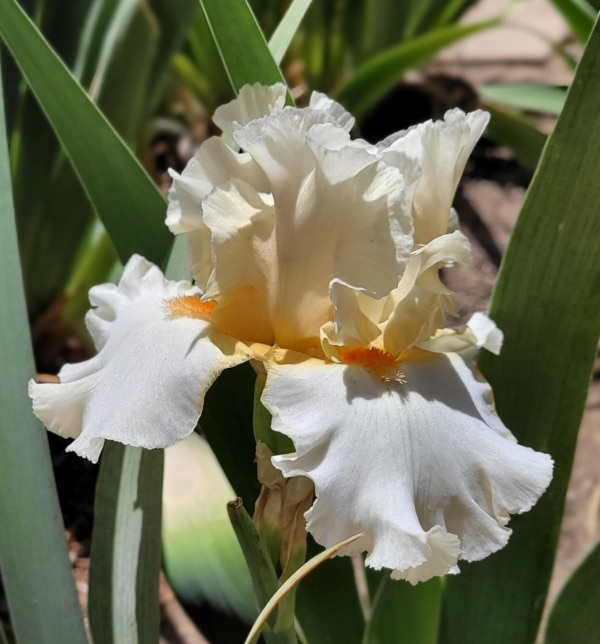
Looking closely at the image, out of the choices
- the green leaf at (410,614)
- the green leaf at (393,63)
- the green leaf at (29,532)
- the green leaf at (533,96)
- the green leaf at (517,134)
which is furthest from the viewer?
the green leaf at (393,63)

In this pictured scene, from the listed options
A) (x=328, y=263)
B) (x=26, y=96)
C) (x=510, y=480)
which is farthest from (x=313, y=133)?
(x=26, y=96)

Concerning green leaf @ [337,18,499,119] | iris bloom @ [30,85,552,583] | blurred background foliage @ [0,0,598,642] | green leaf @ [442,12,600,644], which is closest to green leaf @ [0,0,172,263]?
blurred background foliage @ [0,0,598,642]

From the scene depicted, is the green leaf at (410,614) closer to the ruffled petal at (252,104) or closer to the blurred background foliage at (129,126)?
the blurred background foliage at (129,126)

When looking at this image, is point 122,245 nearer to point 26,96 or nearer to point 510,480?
point 510,480

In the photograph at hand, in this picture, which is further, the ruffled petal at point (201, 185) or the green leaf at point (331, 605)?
the green leaf at point (331, 605)

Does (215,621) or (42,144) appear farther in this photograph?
(42,144)

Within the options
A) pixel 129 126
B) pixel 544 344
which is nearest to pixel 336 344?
pixel 544 344

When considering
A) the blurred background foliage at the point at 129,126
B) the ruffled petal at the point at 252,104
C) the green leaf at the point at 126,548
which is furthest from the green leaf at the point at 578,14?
the green leaf at the point at 126,548

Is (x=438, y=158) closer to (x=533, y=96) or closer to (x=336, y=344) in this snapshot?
(x=336, y=344)
